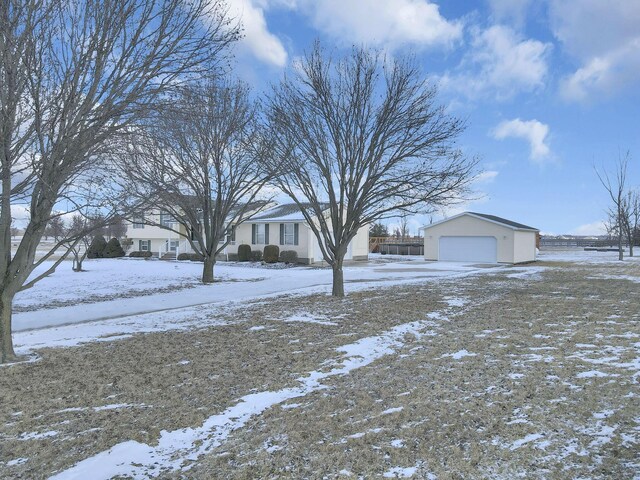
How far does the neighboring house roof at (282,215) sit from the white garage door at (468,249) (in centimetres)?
1061

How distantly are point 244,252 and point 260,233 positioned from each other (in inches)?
67.6

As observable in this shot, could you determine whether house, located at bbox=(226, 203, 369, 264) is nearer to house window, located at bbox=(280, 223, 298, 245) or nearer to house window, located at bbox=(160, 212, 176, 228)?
house window, located at bbox=(280, 223, 298, 245)

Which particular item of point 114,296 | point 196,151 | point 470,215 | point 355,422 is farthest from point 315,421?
point 470,215

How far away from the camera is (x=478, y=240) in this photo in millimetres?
30375

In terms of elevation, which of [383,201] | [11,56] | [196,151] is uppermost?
[196,151]

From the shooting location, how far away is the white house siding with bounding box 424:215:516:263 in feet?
95.3

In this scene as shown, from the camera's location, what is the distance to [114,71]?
6.16 metres

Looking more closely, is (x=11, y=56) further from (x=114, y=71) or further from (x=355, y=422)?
(x=355, y=422)

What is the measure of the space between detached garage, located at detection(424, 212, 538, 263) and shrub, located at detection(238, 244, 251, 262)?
12.6 m

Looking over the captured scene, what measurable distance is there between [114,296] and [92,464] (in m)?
11.4

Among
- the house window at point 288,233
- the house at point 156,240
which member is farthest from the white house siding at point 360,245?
the house at point 156,240

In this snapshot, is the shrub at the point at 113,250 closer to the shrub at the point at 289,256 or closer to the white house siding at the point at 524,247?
the shrub at the point at 289,256

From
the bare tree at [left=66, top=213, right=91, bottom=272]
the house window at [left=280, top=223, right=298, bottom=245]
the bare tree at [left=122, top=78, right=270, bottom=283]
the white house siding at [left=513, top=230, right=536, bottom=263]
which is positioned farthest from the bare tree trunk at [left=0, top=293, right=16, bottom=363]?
the white house siding at [left=513, top=230, right=536, bottom=263]

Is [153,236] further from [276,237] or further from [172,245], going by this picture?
[276,237]
